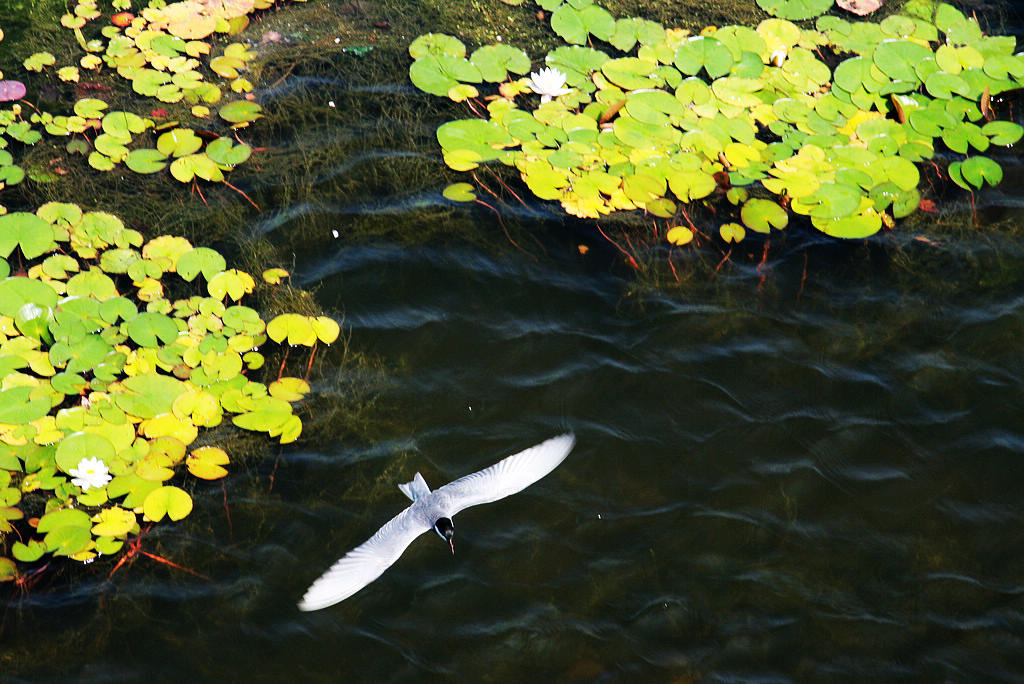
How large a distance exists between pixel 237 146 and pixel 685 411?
2398 millimetres

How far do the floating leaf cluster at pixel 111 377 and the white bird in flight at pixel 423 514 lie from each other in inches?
21.0

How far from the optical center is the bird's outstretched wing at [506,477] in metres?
2.96

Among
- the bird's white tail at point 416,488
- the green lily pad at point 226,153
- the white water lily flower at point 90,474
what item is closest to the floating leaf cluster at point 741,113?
the green lily pad at point 226,153

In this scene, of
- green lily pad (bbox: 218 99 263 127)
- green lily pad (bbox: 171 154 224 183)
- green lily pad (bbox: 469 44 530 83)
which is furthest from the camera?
green lily pad (bbox: 469 44 530 83)

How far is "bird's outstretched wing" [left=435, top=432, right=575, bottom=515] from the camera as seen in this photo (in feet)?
9.72

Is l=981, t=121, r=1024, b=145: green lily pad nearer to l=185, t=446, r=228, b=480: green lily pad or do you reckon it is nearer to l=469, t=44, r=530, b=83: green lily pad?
l=469, t=44, r=530, b=83: green lily pad

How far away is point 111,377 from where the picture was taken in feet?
10.1

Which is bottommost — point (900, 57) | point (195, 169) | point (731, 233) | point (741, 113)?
point (195, 169)

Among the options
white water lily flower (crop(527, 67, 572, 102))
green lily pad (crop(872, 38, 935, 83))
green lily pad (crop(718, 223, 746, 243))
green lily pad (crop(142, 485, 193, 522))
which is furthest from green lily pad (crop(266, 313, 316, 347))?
green lily pad (crop(872, 38, 935, 83))

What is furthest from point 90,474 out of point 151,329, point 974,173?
point 974,173

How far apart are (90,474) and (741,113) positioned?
3.34 m

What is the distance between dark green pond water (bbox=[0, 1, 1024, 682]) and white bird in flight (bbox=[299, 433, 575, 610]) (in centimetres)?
7

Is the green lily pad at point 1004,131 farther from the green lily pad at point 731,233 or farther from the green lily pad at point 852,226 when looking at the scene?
the green lily pad at point 731,233

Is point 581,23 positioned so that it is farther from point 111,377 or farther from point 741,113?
point 111,377
